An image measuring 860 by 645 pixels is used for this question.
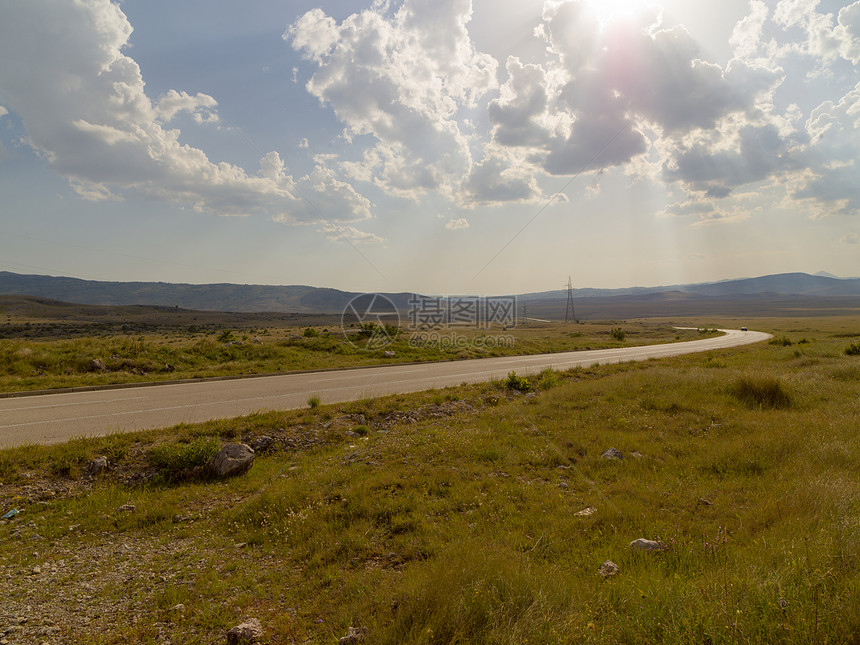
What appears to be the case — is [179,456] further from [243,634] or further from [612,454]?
[612,454]

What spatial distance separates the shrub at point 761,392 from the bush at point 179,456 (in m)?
14.3

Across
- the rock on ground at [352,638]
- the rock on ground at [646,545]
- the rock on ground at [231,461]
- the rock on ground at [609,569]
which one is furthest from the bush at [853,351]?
the rock on ground at [231,461]

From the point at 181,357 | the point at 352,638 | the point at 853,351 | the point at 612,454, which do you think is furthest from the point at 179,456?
the point at 853,351

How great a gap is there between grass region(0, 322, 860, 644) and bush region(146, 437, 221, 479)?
1.11ft

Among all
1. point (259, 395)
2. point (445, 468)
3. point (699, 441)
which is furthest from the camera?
point (259, 395)

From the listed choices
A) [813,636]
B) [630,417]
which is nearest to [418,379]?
[630,417]

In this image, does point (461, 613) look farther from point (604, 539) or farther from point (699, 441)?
point (699, 441)

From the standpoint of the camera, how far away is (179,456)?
8305 millimetres

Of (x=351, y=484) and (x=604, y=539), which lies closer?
(x=604, y=539)

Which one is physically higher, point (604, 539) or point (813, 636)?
point (813, 636)

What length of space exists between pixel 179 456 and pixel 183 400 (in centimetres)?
607

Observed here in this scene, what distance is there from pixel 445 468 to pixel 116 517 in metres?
5.74

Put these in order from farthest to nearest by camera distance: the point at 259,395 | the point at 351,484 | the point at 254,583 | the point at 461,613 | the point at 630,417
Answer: the point at 259,395 < the point at 630,417 < the point at 351,484 < the point at 254,583 < the point at 461,613

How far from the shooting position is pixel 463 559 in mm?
4414
